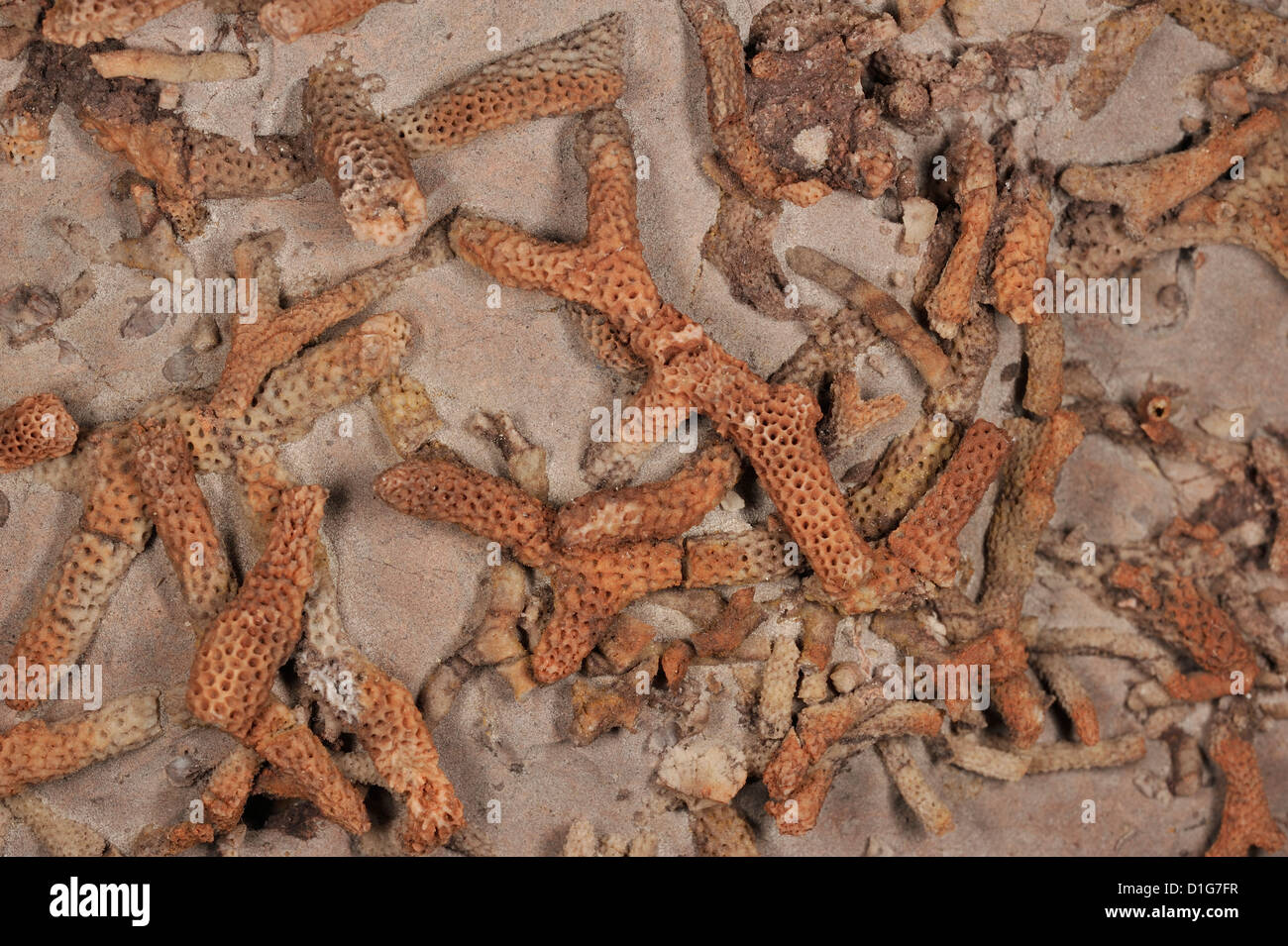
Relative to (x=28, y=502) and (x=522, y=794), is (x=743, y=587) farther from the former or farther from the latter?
(x=28, y=502)

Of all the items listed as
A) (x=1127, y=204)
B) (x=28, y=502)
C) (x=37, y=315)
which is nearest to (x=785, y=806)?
(x=1127, y=204)

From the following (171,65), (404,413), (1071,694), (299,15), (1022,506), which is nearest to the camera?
(299,15)

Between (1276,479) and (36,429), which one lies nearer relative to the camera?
(36,429)

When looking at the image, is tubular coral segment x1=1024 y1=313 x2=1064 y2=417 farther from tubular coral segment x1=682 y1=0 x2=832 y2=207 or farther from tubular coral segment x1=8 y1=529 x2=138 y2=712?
tubular coral segment x1=8 y1=529 x2=138 y2=712

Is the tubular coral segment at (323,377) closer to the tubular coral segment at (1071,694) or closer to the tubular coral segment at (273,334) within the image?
the tubular coral segment at (273,334)

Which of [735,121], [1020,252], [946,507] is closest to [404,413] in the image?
[735,121]

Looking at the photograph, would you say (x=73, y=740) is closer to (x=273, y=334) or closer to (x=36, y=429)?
(x=36, y=429)
